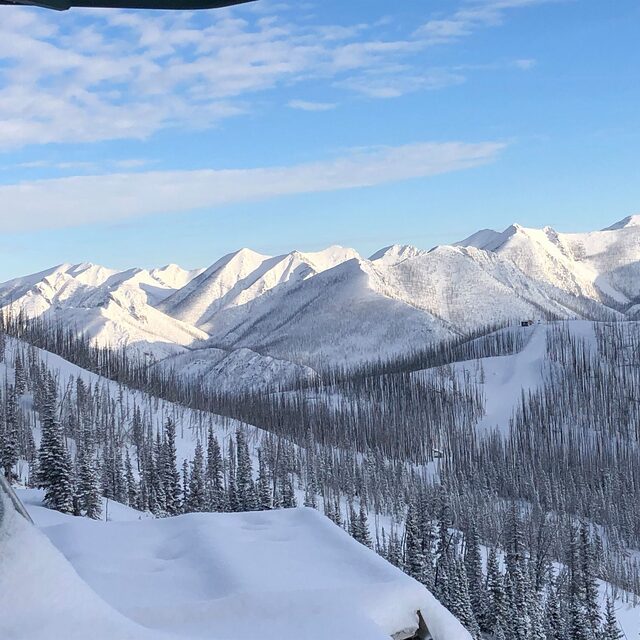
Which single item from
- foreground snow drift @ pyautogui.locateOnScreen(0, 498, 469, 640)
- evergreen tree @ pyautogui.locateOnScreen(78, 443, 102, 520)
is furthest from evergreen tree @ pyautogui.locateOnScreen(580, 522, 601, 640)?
foreground snow drift @ pyautogui.locateOnScreen(0, 498, 469, 640)

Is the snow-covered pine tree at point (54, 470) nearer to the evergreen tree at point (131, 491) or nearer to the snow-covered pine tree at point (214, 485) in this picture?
the snow-covered pine tree at point (214, 485)

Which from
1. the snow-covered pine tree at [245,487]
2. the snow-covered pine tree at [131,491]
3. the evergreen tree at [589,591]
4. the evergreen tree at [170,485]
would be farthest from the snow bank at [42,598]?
the snow-covered pine tree at [131,491]

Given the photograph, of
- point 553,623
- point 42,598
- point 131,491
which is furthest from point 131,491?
point 42,598

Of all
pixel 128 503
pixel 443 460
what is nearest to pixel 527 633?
pixel 128 503

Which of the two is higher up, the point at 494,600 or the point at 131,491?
the point at 131,491

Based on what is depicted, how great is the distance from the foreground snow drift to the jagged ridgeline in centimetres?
4805

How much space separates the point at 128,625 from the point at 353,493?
10773 centimetres

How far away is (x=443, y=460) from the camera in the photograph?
135m

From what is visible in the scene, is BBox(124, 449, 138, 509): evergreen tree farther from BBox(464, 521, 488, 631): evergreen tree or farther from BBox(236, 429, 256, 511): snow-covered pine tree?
BBox(464, 521, 488, 631): evergreen tree

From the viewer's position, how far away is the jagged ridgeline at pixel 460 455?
72.9 meters

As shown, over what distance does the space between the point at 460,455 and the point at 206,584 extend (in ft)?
441

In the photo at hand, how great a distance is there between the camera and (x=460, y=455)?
134750 mm

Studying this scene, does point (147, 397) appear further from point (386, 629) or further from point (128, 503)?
point (386, 629)

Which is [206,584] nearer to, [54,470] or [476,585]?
[54,470]
